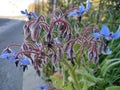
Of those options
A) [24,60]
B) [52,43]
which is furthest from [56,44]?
[24,60]

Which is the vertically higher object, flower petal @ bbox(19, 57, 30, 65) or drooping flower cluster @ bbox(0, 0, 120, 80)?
drooping flower cluster @ bbox(0, 0, 120, 80)

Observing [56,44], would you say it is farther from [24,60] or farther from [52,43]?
[24,60]

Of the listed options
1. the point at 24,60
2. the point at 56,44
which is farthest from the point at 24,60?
the point at 56,44

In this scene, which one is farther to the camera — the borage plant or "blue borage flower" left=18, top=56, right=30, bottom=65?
"blue borage flower" left=18, top=56, right=30, bottom=65

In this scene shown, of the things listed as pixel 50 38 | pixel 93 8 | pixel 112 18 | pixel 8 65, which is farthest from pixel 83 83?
→ pixel 8 65

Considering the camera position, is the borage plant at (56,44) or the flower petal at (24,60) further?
the flower petal at (24,60)

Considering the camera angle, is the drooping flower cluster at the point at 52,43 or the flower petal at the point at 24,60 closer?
the drooping flower cluster at the point at 52,43

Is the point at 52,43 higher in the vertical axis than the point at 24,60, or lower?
higher

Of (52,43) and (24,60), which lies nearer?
(52,43)

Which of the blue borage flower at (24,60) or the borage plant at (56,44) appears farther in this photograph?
the blue borage flower at (24,60)

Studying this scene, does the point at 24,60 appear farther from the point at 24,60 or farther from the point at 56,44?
the point at 56,44

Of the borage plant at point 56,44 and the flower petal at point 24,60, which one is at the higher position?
the borage plant at point 56,44
